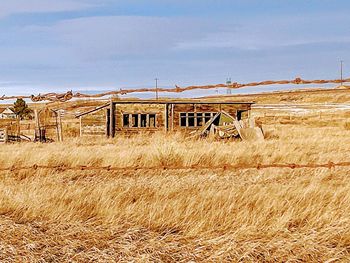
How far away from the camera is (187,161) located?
8445 mm

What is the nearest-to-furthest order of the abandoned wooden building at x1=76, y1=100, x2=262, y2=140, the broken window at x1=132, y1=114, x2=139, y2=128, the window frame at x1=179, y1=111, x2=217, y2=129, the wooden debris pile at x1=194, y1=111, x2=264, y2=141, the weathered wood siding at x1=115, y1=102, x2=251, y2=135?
the wooden debris pile at x1=194, y1=111, x2=264, y2=141 < the abandoned wooden building at x1=76, y1=100, x2=262, y2=140 < the weathered wood siding at x1=115, y1=102, x2=251, y2=135 < the window frame at x1=179, y1=111, x2=217, y2=129 < the broken window at x1=132, y1=114, x2=139, y2=128

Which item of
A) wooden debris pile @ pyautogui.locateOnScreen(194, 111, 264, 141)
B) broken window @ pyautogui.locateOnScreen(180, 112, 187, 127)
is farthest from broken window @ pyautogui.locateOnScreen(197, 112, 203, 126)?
wooden debris pile @ pyautogui.locateOnScreen(194, 111, 264, 141)

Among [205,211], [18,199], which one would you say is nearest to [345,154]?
[205,211]

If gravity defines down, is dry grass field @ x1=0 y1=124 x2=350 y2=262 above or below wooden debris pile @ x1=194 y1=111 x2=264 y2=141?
above

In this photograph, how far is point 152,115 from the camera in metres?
28.5

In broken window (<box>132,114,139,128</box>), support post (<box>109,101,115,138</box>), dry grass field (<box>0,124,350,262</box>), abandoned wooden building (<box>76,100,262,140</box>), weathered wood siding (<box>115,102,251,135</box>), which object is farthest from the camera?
broken window (<box>132,114,139,128</box>)

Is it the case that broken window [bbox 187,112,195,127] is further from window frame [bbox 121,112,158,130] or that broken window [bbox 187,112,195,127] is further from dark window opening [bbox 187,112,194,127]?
window frame [bbox 121,112,158,130]

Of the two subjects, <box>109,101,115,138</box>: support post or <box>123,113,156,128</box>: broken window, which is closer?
<box>109,101,115,138</box>: support post

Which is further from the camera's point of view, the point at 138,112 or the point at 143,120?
the point at 143,120

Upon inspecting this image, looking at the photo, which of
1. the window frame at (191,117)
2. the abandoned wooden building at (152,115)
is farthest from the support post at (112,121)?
the window frame at (191,117)

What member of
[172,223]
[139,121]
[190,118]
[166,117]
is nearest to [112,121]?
[139,121]

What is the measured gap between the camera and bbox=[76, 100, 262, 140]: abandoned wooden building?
27219 mm

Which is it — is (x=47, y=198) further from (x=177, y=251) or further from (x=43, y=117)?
(x=43, y=117)

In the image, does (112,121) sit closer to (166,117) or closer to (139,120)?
(139,120)
